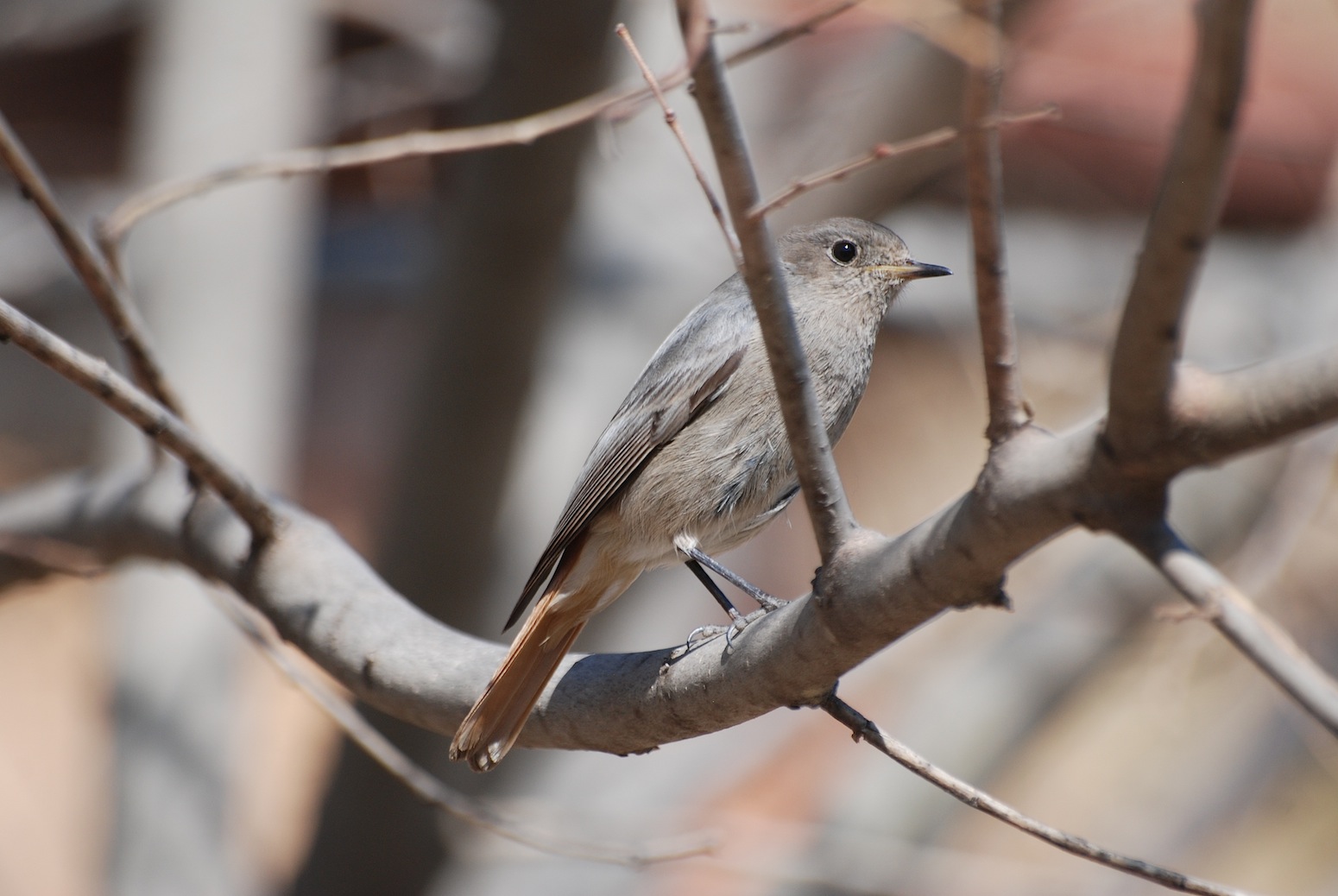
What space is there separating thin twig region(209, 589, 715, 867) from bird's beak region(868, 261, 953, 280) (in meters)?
1.46

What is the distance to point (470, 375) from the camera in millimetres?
3592

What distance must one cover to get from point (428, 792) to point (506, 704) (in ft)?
1.76

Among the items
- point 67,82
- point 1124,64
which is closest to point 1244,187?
point 1124,64

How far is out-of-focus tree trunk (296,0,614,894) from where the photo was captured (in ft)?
11.4

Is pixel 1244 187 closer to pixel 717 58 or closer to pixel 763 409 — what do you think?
pixel 763 409

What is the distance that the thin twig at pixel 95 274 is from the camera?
2.18m

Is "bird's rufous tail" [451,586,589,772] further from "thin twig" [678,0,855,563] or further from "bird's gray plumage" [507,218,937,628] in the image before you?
"thin twig" [678,0,855,563]

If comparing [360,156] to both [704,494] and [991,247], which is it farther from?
[991,247]

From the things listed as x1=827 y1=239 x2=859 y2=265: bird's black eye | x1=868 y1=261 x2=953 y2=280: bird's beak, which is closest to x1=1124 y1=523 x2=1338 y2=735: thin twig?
x1=868 y1=261 x2=953 y2=280: bird's beak

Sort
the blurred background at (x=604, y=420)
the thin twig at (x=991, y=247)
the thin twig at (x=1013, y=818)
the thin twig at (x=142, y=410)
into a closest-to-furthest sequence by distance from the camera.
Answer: the thin twig at (x=991, y=247) < the thin twig at (x=1013, y=818) < the thin twig at (x=142, y=410) < the blurred background at (x=604, y=420)

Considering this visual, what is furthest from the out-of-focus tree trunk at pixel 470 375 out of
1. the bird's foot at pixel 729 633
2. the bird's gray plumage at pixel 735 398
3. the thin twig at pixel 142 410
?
A: the bird's foot at pixel 729 633

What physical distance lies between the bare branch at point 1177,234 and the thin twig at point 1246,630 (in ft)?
0.36

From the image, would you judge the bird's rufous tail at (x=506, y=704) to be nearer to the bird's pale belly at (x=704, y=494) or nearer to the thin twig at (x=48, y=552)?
the bird's pale belly at (x=704, y=494)

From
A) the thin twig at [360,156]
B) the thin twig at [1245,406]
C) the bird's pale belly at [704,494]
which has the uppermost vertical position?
the thin twig at [1245,406]
